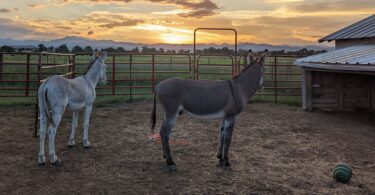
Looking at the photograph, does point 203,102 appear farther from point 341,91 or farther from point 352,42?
point 352,42

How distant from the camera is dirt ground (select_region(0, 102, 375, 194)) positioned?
18.0ft

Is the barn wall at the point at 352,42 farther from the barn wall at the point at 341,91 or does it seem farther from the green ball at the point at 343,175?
the green ball at the point at 343,175

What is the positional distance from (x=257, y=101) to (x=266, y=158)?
26.0 ft

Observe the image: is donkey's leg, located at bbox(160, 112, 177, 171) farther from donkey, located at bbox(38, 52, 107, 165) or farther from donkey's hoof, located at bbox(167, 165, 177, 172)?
donkey, located at bbox(38, 52, 107, 165)

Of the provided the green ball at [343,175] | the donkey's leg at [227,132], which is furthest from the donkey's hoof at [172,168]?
the green ball at [343,175]

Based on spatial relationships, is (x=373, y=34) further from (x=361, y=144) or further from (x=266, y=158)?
(x=266, y=158)

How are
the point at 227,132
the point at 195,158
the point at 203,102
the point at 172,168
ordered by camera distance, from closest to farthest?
the point at 172,168, the point at 203,102, the point at 227,132, the point at 195,158

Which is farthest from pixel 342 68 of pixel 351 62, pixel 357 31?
pixel 357 31

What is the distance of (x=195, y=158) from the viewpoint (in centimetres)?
701

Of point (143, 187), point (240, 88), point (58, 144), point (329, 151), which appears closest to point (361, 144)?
point (329, 151)

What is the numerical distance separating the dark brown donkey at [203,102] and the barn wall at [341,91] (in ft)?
23.2

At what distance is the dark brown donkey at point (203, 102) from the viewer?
6207 mm

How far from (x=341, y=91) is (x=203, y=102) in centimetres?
850

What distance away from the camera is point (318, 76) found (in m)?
12.8
